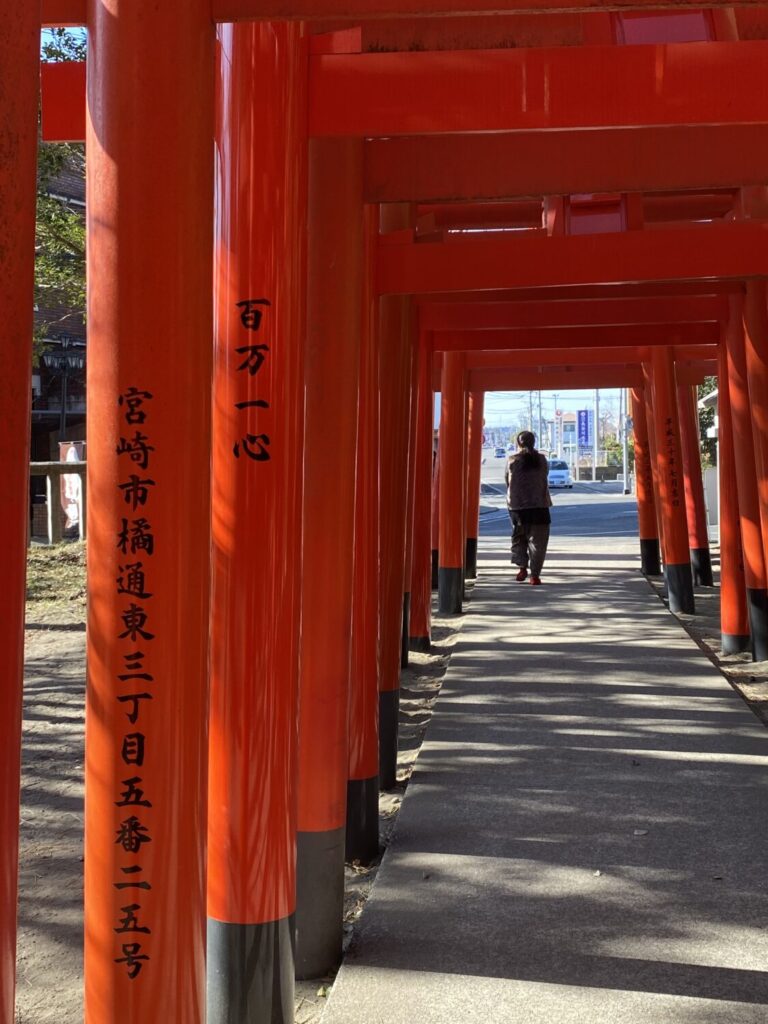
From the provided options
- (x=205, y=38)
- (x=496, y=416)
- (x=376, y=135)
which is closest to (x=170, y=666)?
(x=205, y=38)

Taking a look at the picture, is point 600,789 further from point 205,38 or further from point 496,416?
point 496,416

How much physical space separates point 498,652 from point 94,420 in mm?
7311

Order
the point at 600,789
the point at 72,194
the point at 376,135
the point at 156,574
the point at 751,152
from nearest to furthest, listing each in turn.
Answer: the point at 156,574 → the point at 376,135 → the point at 751,152 → the point at 600,789 → the point at 72,194

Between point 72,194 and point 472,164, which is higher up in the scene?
point 72,194

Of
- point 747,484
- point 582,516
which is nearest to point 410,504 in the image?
point 747,484

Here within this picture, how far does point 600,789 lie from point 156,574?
372 centimetres

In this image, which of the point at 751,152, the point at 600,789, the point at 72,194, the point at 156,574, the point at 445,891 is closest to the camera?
the point at 156,574

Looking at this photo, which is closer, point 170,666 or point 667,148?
point 170,666

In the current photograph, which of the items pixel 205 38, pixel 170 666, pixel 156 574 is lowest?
pixel 170 666

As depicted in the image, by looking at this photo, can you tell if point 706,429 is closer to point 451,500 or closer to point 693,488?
point 693,488

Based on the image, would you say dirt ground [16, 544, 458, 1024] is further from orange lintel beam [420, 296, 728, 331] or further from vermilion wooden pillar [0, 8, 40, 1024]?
orange lintel beam [420, 296, 728, 331]

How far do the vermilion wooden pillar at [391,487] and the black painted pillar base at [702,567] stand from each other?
8.93 meters

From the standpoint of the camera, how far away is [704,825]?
5066 millimetres

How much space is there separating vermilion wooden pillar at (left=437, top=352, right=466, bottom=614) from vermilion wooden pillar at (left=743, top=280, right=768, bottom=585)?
A: 445 centimetres
